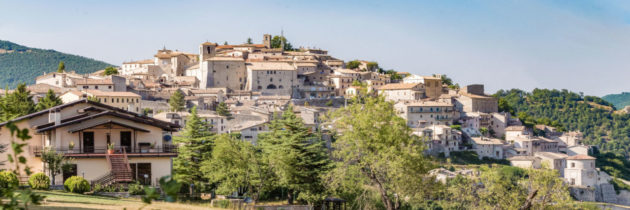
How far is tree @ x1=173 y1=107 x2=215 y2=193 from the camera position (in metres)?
37.6

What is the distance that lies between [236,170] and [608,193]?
67.3 m

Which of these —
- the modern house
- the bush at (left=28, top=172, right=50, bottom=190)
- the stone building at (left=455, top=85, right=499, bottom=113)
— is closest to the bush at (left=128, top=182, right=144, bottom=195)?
the modern house

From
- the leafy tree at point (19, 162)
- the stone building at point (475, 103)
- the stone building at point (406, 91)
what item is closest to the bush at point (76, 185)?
the leafy tree at point (19, 162)

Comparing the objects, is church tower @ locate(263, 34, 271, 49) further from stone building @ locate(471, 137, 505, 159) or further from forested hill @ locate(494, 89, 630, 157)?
forested hill @ locate(494, 89, 630, 157)

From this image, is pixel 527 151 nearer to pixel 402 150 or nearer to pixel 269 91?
pixel 269 91

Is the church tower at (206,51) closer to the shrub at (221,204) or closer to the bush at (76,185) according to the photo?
the shrub at (221,204)

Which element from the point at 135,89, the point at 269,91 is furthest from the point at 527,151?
the point at 135,89

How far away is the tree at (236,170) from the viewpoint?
35594 mm

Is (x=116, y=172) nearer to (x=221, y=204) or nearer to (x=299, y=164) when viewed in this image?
(x=221, y=204)

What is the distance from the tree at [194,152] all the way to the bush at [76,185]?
10.8 m

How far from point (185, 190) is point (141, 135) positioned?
7.04m

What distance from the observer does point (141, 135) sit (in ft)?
99.7

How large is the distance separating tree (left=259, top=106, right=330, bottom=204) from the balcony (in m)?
7.80

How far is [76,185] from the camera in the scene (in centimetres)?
2600
